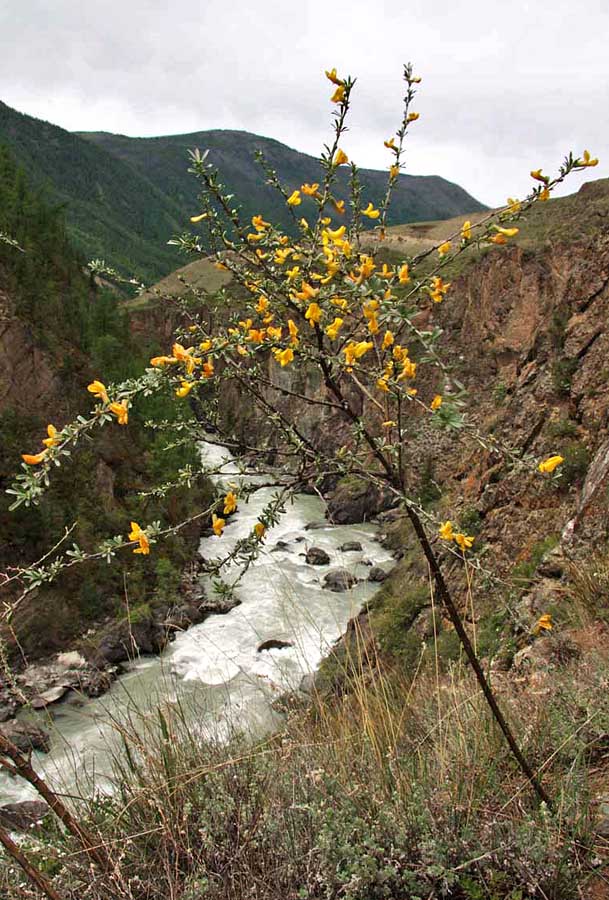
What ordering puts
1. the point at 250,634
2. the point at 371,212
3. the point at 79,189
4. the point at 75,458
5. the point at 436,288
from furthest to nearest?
the point at 79,189 < the point at 75,458 < the point at 250,634 < the point at 371,212 < the point at 436,288

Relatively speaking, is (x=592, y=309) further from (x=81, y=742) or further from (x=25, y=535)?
(x=25, y=535)

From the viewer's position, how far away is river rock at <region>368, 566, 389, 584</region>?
17.3 m

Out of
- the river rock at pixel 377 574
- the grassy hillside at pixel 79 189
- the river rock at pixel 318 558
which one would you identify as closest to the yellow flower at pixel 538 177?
the river rock at pixel 377 574

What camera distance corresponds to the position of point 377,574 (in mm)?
17641

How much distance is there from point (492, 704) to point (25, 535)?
784 inches

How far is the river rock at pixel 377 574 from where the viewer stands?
681 inches

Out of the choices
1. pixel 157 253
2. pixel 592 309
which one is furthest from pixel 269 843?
pixel 157 253

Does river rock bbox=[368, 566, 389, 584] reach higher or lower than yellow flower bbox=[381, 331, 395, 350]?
lower

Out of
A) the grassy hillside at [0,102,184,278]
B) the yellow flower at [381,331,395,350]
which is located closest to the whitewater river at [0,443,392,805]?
the yellow flower at [381,331,395,350]

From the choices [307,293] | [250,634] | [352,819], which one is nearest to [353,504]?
[250,634]

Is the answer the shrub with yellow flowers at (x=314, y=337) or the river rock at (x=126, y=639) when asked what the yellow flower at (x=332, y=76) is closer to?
the shrub with yellow flowers at (x=314, y=337)

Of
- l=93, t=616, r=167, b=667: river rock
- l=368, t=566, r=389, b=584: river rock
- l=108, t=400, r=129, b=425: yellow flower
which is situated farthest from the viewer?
l=368, t=566, r=389, b=584: river rock

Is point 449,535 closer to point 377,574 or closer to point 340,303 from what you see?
point 340,303

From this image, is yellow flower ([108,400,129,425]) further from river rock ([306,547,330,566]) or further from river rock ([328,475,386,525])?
→ river rock ([328,475,386,525])
